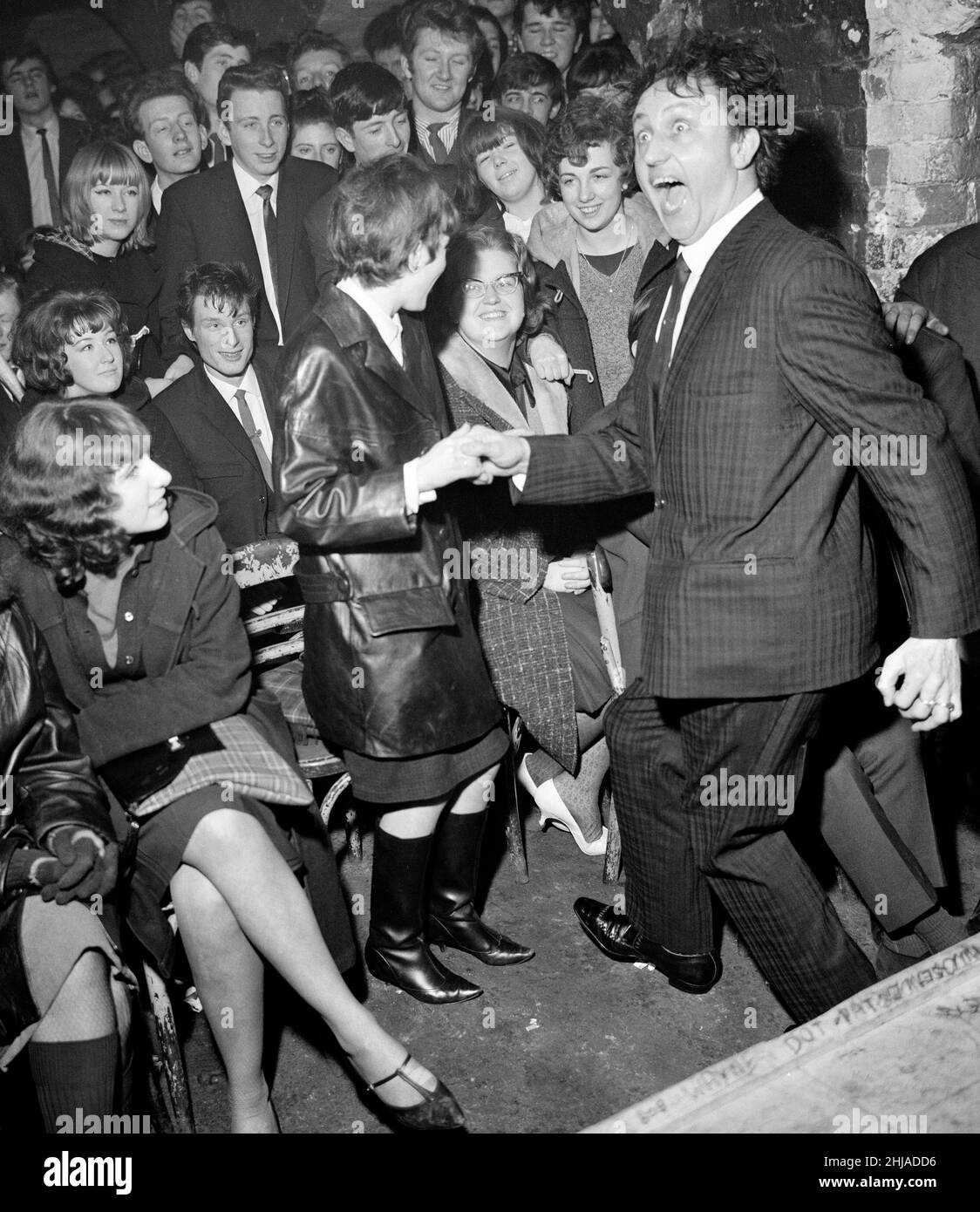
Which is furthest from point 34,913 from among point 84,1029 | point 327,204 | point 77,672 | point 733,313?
point 327,204

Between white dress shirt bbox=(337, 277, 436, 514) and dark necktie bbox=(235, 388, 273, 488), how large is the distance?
1176mm

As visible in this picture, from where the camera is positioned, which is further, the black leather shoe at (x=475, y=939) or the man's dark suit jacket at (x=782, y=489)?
the black leather shoe at (x=475, y=939)

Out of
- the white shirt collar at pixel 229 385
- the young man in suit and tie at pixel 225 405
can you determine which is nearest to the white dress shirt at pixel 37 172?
the young man in suit and tie at pixel 225 405

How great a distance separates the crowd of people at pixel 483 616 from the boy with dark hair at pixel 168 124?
1457mm

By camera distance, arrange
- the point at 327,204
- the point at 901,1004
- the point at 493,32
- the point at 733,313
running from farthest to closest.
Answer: the point at 493,32 → the point at 327,204 → the point at 733,313 → the point at 901,1004

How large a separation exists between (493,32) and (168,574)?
381cm

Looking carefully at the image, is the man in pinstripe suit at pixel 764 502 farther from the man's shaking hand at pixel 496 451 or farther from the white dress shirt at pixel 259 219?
the white dress shirt at pixel 259 219

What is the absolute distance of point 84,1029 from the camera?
2326mm

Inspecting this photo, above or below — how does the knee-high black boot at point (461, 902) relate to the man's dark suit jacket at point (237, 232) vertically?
below

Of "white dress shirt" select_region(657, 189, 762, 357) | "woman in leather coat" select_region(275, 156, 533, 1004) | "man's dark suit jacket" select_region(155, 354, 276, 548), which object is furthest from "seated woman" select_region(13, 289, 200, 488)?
"white dress shirt" select_region(657, 189, 762, 357)

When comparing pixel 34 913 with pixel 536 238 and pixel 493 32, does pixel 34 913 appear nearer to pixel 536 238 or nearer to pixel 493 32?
pixel 536 238

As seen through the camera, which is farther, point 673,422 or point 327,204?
point 327,204

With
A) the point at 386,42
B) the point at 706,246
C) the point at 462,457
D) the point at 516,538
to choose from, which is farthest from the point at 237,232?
the point at 706,246

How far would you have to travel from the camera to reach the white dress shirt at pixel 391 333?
2.63m
